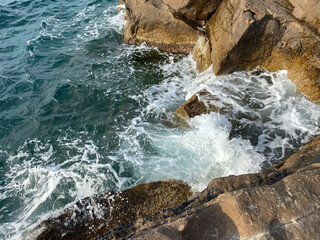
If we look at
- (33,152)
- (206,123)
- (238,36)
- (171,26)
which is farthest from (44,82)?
(238,36)

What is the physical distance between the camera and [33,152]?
6.34 m

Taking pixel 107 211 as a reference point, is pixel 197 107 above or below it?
above

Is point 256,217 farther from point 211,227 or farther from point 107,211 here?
point 107,211

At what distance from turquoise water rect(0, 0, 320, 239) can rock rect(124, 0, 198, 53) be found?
48cm

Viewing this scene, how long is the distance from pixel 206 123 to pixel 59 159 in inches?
160

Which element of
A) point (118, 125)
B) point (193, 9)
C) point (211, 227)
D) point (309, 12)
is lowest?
point (118, 125)

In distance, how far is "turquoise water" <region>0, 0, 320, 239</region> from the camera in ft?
17.5

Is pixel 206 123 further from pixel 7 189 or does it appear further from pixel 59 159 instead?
pixel 7 189

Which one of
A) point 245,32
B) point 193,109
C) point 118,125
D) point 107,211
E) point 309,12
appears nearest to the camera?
point 107,211

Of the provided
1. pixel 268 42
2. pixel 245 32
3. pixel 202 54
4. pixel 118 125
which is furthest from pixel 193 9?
pixel 118 125

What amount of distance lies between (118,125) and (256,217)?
506 centimetres

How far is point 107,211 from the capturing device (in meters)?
4.27

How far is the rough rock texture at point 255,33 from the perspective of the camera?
617cm

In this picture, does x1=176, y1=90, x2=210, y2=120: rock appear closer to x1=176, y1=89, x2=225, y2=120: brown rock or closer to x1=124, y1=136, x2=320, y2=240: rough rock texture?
x1=176, y1=89, x2=225, y2=120: brown rock
